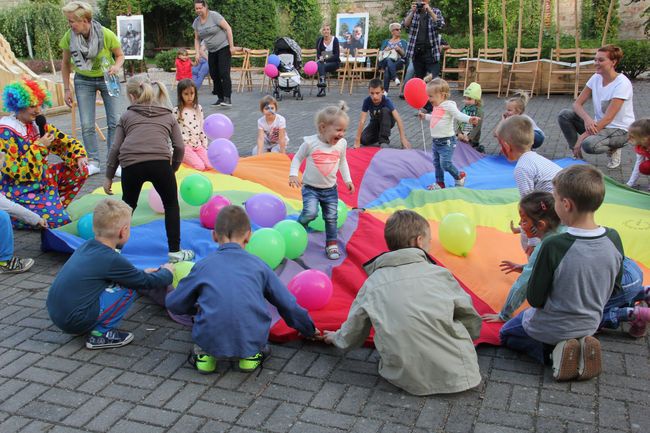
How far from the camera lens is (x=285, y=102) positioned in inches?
598

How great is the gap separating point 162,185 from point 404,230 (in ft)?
7.35

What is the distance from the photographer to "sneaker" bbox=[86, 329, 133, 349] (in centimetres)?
399

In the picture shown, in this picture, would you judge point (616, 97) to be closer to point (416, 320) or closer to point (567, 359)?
point (567, 359)

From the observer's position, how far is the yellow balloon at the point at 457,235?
5023 millimetres

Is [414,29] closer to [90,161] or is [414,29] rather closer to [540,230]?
[90,161]

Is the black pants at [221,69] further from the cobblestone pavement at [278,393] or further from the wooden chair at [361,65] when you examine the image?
the cobblestone pavement at [278,393]

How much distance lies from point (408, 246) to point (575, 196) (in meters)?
0.95

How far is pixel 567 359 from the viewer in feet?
11.4

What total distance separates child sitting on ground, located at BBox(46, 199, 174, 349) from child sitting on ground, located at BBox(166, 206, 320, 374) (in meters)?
0.45

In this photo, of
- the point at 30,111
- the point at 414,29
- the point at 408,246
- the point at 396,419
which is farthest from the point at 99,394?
the point at 414,29

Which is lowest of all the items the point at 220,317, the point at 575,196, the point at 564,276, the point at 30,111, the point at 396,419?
the point at 396,419

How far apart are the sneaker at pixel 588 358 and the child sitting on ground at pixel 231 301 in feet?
5.25

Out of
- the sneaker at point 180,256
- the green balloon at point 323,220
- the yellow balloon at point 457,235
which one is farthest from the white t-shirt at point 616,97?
the sneaker at point 180,256

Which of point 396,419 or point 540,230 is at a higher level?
point 540,230
